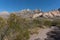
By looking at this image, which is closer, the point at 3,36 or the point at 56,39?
the point at 3,36

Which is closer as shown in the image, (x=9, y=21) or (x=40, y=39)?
(x=9, y=21)

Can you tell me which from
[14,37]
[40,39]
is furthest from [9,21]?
[40,39]

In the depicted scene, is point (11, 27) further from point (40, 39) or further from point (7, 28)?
point (40, 39)

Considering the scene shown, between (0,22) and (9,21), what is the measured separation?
67 cm

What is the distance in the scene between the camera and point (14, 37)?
14.8 metres

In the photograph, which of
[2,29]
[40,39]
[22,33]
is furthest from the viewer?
[40,39]

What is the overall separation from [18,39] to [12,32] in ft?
2.36

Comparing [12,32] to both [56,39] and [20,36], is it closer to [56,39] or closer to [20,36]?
[20,36]

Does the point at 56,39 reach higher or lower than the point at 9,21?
lower

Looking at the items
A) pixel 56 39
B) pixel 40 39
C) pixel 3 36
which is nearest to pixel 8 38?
pixel 3 36

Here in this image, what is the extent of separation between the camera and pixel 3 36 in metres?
14.1

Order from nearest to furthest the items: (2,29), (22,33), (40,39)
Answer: (2,29)
(22,33)
(40,39)

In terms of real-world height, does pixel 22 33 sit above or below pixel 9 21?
below

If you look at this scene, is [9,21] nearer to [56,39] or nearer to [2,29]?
[2,29]
